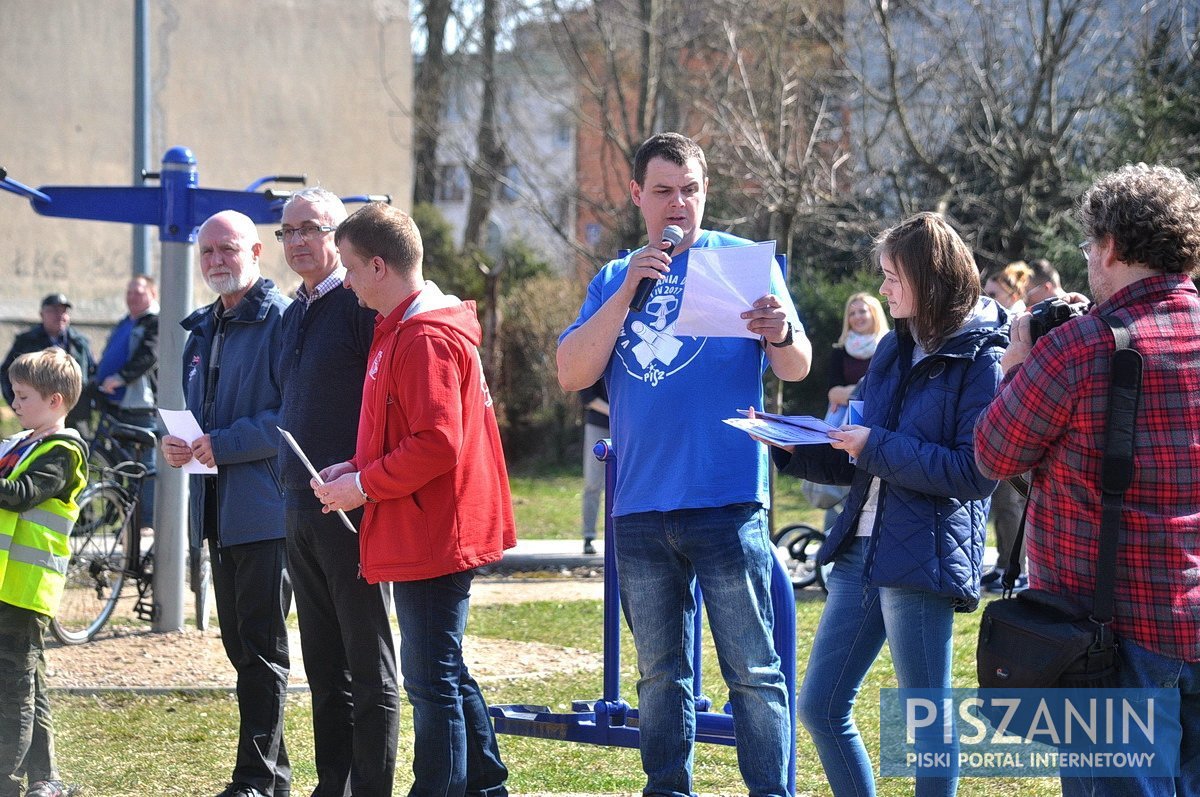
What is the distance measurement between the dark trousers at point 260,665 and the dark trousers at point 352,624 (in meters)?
0.35

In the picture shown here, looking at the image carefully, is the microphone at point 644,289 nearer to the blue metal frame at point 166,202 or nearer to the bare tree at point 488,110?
the blue metal frame at point 166,202

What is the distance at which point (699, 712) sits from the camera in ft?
16.4

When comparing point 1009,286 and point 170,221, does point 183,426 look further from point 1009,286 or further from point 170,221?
point 1009,286

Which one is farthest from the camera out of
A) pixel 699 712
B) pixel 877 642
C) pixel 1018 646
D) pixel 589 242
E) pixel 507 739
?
pixel 589 242

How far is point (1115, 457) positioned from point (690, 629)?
149cm

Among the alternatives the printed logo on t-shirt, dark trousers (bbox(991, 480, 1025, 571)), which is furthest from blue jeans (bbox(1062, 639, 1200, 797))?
dark trousers (bbox(991, 480, 1025, 571))

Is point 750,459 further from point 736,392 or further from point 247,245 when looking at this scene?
point 247,245

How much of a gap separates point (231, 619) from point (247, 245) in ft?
4.72

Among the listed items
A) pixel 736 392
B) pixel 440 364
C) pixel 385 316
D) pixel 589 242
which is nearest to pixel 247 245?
pixel 385 316

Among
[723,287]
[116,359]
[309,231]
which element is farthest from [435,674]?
[116,359]

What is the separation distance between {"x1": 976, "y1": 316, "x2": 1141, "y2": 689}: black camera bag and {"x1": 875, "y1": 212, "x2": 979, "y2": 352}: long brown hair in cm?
73

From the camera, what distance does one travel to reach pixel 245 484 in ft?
16.7

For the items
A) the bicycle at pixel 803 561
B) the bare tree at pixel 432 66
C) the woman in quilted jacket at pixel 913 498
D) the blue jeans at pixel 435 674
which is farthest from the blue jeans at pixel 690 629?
the bare tree at pixel 432 66

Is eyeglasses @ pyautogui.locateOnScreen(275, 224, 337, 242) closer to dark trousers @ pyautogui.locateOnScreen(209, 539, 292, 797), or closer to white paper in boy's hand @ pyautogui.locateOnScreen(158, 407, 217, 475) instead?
white paper in boy's hand @ pyautogui.locateOnScreen(158, 407, 217, 475)
